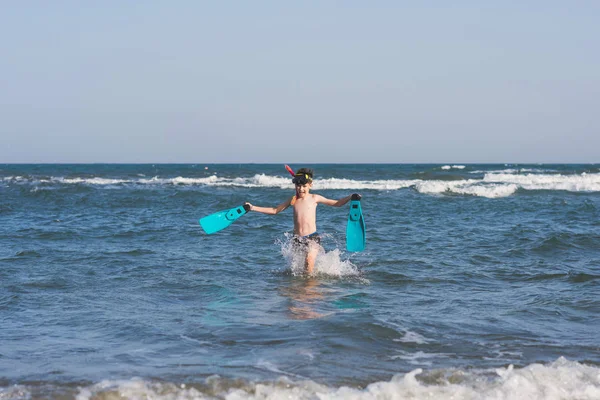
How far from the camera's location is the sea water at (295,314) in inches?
198

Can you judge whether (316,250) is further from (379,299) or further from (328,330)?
(328,330)

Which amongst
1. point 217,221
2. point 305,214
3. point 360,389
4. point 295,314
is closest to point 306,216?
point 305,214

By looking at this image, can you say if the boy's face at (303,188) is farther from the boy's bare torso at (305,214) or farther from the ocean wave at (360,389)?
the ocean wave at (360,389)

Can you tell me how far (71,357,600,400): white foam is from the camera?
188 inches

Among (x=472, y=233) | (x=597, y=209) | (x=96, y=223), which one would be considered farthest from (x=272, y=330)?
(x=597, y=209)

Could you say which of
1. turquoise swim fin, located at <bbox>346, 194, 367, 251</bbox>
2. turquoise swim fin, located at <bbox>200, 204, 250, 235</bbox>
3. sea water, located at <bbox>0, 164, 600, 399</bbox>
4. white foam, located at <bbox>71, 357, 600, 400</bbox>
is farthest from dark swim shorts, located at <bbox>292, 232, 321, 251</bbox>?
white foam, located at <bbox>71, 357, 600, 400</bbox>

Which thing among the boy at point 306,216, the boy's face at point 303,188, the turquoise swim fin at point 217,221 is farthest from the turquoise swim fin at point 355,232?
the turquoise swim fin at point 217,221

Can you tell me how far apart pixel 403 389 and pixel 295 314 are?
2392 mm

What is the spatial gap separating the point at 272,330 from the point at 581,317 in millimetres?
3463

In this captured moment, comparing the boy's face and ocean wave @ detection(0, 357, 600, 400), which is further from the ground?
the boy's face

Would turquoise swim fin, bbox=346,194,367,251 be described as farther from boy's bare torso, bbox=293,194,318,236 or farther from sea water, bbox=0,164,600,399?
boy's bare torso, bbox=293,194,318,236

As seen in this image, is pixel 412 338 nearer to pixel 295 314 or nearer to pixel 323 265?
pixel 295 314

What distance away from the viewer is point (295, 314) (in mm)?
7125

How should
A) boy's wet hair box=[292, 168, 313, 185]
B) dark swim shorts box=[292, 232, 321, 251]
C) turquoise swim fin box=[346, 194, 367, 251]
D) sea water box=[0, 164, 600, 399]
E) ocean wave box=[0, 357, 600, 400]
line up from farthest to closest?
1. turquoise swim fin box=[346, 194, 367, 251]
2. dark swim shorts box=[292, 232, 321, 251]
3. boy's wet hair box=[292, 168, 313, 185]
4. sea water box=[0, 164, 600, 399]
5. ocean wave box=[0, 357, 600, 400]
